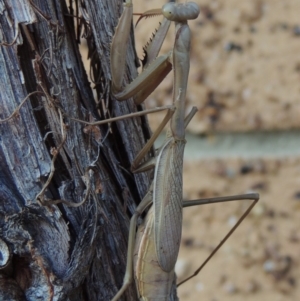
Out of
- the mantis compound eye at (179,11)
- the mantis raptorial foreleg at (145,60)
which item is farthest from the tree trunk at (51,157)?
the mantis compound eye at (179,11)

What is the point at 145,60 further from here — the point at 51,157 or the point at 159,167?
the point at 51,157

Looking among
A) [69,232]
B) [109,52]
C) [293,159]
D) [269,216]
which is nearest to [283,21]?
[293,159]

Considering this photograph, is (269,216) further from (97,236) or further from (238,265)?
(97,236)

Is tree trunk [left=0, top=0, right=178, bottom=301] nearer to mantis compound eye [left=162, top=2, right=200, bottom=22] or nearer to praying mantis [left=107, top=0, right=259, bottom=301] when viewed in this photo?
praying mantis [left=107, top=0, right=259, bottom=301]

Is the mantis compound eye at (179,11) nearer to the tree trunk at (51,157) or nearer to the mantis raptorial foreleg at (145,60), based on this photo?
the mantis raptorial foreleg at (145,60)

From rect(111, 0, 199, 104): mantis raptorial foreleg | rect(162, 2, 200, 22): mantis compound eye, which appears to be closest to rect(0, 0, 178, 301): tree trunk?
rect(111, 0, 199, 104): mantis raptorial foreleg

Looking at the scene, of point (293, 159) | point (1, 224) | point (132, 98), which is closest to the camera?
point (1, 224)

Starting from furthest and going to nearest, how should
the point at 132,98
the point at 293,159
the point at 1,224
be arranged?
the point at 293,159 < the point at 132,98 < the point at 1,224
